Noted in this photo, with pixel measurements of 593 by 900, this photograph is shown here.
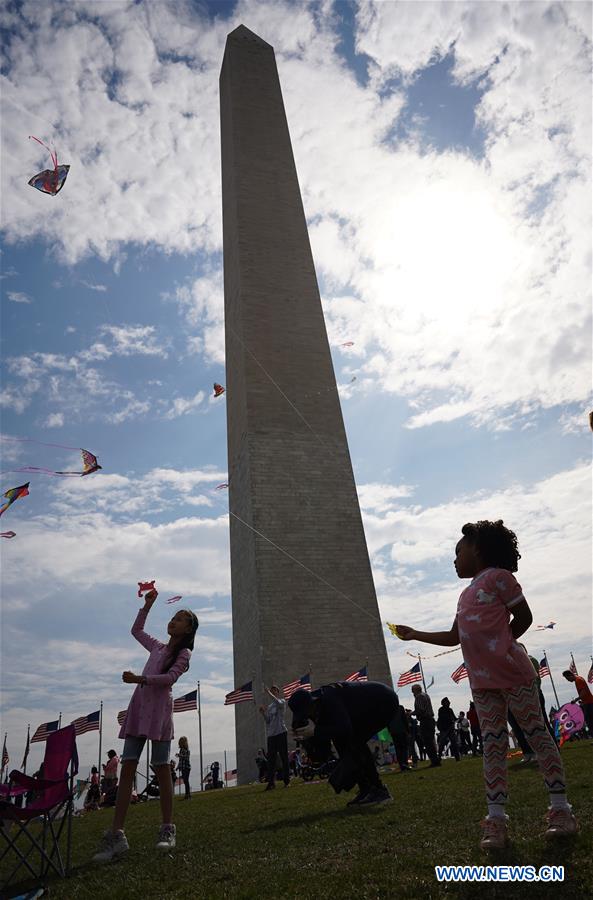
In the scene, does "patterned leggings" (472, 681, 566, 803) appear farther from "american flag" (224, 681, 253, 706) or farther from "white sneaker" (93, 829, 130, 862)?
"american flag" (224, 681, 253, 706)

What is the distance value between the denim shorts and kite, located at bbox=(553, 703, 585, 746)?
27.8 ft

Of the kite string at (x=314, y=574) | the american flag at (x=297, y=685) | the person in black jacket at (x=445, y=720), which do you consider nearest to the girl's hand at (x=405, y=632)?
the person in black jacket at (x=445, y=720)

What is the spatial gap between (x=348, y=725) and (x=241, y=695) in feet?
47.5

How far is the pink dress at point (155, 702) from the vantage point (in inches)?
185

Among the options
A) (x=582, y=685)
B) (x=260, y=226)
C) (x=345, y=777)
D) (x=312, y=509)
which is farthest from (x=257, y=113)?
(x=345, y=777)

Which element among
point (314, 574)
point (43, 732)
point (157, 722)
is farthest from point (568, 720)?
point (43, 732)

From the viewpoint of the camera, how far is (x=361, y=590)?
21.1 metres

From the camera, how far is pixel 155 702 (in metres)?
4.80

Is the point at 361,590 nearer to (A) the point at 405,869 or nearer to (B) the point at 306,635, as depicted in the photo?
(B) the point at 306,635

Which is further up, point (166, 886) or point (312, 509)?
point (312, 509)

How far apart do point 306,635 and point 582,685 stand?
9664mm

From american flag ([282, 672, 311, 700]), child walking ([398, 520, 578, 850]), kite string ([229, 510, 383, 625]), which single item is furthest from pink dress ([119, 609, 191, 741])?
kite string ([229, 510, 383, 625])

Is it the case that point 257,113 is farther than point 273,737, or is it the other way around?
point 257,113

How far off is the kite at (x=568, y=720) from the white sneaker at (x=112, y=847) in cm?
869
